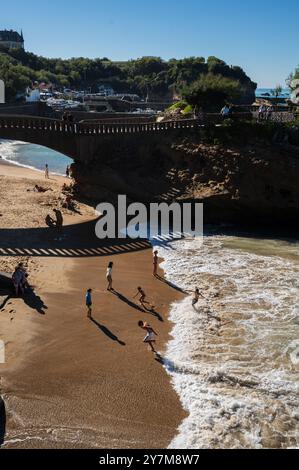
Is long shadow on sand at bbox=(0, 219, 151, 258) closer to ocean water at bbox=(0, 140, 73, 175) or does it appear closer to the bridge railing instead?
the bridge railing

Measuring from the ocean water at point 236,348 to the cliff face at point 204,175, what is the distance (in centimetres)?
433

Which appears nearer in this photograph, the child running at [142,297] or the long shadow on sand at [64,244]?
the child running at [142,297]

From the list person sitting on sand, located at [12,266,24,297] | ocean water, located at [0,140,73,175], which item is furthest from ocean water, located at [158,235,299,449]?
ocean water, located at [0,140,73,175]

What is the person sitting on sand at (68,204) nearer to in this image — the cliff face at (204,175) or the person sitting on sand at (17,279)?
the cliff face at (204,175)

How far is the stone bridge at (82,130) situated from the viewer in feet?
81.9

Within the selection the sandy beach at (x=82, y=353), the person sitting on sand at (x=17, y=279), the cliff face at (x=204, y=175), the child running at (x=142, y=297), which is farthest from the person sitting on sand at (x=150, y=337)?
the cliff face at (x=204, y=175)

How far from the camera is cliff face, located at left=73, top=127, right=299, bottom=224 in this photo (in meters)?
25.4

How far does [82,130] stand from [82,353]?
1627 centimetres

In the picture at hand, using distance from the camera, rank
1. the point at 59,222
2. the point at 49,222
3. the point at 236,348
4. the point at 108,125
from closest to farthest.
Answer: the point at 236,348
the point at 59,222
the point at 49,222
the point at 108,125

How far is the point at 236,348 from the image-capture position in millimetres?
13977

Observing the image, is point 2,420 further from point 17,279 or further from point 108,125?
point 108,125

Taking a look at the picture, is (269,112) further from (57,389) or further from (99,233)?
(57,389)

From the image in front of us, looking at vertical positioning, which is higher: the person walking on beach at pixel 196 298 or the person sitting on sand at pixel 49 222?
the person sitting on sand at pixel 49 222

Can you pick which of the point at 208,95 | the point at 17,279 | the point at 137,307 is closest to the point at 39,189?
the point at 208,95
